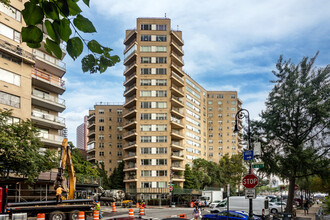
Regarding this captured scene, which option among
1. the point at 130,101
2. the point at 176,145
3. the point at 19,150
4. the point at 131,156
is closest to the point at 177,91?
the point at 130,101

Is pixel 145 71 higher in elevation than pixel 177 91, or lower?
higher

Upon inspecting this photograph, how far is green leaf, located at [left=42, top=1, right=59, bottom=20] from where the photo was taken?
3.22m

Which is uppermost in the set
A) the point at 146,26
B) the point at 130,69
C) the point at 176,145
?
the point at 146,26

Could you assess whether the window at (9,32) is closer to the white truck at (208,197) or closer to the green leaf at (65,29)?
the white truck at (208,197)

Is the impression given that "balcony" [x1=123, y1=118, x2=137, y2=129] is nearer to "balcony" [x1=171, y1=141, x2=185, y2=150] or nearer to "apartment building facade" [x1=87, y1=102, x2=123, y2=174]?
"balcony" [x1=171, y1=141, x2=185, y2=150]

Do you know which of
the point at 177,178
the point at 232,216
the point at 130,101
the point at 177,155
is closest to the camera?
the point at 232,216

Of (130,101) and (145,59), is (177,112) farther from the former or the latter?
(145,59)

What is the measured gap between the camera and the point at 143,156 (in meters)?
70.9

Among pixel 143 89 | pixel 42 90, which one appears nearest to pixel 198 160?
pixel 143 89

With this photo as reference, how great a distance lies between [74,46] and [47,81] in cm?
4136

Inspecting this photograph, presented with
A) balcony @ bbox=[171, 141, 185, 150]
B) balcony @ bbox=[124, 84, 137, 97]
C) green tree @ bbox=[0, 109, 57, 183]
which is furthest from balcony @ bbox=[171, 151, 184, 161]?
green tree @ bbox=[0, 109, 57, 183]

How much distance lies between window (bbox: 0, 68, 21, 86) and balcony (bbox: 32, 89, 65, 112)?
9.74ft

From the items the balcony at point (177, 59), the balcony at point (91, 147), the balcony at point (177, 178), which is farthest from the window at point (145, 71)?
the balcony at point (91, 147)

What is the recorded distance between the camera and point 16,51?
3725 centimetres
